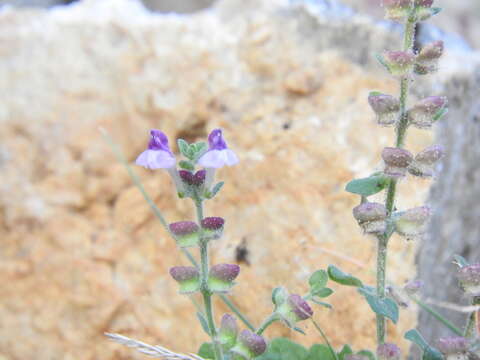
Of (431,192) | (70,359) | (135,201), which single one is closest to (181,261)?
(135,201)

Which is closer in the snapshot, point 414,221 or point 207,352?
point 414,221

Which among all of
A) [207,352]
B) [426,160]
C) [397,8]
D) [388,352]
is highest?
[397,8]

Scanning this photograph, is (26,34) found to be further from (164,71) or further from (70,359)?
(70,359)

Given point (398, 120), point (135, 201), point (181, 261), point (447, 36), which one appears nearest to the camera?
point (398, 120)

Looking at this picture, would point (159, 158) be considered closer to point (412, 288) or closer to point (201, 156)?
point (201, 156)

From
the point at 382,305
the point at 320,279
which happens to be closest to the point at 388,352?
the point at 382,305

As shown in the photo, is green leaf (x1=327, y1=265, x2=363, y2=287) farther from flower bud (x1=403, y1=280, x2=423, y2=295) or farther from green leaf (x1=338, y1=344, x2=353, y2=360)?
green leaf (x1=338, y1=344, x2=353, y2=360)
